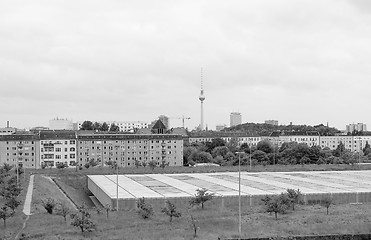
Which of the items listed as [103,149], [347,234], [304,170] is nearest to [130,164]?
[103,149]

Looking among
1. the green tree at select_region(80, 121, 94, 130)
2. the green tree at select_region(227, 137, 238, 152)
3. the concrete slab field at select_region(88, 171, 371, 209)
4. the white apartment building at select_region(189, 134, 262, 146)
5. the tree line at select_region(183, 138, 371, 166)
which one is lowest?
the concrete slab field at select_region(88, 171, 371, 209)

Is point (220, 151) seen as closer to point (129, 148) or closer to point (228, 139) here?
point (129, 148)

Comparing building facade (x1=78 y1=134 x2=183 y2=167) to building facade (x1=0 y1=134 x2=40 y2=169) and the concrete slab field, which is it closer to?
→ building facade (x1=0 y1=134 x2=40 y2=169)

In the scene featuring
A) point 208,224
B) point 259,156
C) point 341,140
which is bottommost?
point 208,224

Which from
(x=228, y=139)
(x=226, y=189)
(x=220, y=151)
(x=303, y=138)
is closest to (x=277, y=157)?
(x=220, y=151)

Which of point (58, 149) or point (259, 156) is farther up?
point (58, 149)

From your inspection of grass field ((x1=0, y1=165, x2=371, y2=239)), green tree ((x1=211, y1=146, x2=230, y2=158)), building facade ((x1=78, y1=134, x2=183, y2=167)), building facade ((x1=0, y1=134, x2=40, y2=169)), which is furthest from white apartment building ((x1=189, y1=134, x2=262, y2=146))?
grass field ((x1=0, y1=165, x2=371, y2=239))

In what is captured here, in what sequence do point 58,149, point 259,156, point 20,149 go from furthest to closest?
point 259,156
point 58,149
point 20,149

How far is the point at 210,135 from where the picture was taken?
148m

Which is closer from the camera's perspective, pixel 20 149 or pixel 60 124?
pixel 20 149

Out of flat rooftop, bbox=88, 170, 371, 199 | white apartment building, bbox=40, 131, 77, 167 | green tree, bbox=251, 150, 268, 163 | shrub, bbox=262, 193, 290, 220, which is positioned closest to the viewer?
shrub, bbox=262, 193, 290, 220

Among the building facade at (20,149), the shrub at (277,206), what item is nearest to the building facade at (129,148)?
the building facade at (20,149)

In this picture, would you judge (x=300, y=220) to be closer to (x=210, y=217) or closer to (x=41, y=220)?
(x=210, y=217)

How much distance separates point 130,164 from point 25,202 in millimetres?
51821
